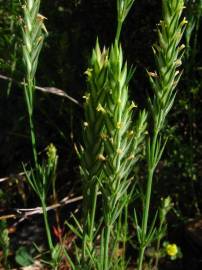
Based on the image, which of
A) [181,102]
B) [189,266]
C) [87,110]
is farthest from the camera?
[189,266]

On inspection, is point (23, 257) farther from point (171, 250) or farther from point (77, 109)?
point (77, 109)

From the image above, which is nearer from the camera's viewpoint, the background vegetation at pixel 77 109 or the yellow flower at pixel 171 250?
the yellow flower at pixel 171 250

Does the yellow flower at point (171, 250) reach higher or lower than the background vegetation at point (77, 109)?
lower

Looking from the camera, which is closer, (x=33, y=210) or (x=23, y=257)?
(x=33, y=210)

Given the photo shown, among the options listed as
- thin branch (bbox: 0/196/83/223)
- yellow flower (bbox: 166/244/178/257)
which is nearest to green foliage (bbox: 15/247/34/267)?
thin branch (bbox: 0/196/83/223)

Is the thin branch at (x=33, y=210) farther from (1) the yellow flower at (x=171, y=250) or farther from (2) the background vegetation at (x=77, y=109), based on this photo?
(1) the yellow flower at (x=171, y=250)

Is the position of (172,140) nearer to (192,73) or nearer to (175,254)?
(192,73)

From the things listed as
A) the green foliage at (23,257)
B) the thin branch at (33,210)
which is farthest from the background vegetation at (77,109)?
the thin branch at (33,210)

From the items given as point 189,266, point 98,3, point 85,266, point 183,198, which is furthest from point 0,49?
point 85,266

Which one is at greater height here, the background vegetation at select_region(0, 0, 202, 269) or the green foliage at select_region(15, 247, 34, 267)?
the background vegetation at select_region(0, 0, 202, 269)

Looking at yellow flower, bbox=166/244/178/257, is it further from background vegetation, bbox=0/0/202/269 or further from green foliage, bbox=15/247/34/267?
green foliage, bbox=15/247/34/267

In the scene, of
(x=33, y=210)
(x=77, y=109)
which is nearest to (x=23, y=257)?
(x=33, y=210)
